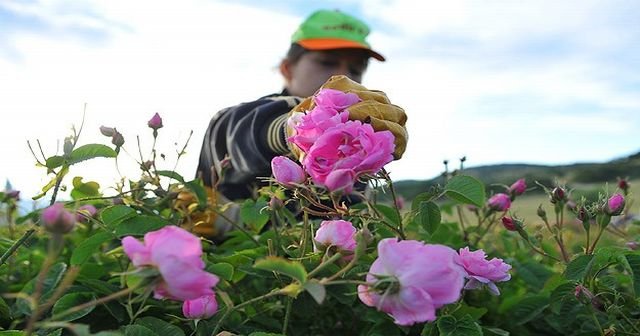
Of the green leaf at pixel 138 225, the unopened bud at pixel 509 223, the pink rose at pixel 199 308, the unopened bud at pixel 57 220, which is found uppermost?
the unopened bud at pixel 57 220

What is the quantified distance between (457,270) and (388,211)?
52cm

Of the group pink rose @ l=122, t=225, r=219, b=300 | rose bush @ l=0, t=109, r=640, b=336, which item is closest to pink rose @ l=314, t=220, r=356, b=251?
rose bush @ l=0, t=109, r=640, b=336

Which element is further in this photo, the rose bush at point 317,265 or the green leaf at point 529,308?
the green leaf at point 529,308

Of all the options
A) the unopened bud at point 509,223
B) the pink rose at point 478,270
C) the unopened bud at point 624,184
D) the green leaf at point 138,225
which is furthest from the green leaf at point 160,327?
the unopened bud at point 624,184

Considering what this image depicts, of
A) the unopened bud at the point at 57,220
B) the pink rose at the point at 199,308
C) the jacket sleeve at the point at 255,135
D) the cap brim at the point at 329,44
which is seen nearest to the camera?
the unopened bud at the point at 57,220

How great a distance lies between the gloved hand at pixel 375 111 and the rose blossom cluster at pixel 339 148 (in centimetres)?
5

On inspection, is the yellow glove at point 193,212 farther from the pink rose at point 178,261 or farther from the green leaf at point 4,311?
the pink rose at point 178,261

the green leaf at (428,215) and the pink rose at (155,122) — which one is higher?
the pink rose at (155,122)

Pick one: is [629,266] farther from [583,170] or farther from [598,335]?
[583,170]

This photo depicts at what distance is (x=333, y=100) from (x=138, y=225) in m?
0.35

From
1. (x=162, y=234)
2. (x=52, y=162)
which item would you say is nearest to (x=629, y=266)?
(x=162, y=234)

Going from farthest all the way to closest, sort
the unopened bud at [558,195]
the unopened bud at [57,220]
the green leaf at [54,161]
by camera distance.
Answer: the unopened bud at [558,195] < the green leaf at [54,161] < the unopened bud at [57,220]

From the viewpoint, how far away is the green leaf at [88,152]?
91 centimetres

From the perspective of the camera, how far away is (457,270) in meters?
0.60
